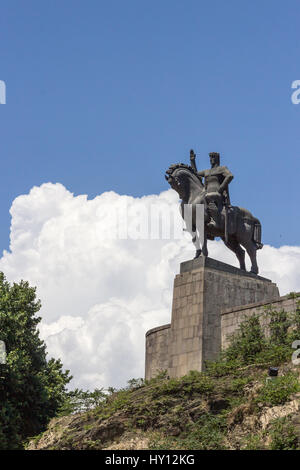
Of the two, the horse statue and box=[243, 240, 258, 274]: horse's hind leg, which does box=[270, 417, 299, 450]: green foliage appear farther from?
box=[243, 240, 258, 274]: horse's hind leg

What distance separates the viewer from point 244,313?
74.3ft

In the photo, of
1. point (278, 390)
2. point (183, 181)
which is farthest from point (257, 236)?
point (278, 390)

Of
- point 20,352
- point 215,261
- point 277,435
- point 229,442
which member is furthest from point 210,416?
point 20,352

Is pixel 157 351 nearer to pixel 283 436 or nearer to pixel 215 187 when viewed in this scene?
pixel 215 187

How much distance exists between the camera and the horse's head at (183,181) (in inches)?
963

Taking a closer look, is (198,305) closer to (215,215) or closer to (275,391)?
(215,215)

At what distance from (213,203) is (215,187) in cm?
59

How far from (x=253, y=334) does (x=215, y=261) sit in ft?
9.79

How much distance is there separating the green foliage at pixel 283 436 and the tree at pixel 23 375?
9078mm

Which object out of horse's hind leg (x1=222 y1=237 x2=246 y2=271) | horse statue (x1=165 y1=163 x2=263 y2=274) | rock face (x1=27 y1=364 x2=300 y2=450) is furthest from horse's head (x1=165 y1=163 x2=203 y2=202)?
rock face (x1=27 y1=364 x2=300 y2=450)

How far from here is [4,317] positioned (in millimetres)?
26500

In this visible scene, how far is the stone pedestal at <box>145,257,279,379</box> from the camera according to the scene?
22.8 metres

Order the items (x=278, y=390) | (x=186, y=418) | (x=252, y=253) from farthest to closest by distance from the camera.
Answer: (x=252, y=253), (x=186, y=418), (x=278, y=390)

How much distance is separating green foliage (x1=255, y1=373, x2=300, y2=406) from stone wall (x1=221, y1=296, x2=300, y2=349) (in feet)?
11.1
